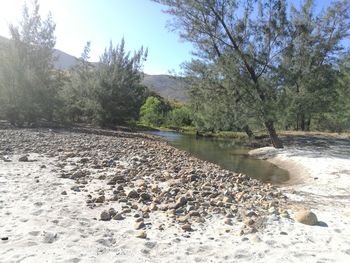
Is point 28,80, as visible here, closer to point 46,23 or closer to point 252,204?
point 46,23

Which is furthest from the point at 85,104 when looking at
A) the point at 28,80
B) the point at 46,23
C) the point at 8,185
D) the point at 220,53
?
the point at 8,185

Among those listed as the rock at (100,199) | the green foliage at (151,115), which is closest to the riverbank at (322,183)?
the rock at (100,199)

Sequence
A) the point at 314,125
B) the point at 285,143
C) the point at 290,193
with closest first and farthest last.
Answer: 1. the point at 290,193
2. the point at 285,143
3. the point at 314,125

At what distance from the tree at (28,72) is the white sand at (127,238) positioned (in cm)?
1814

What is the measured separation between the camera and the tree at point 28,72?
2388 cm

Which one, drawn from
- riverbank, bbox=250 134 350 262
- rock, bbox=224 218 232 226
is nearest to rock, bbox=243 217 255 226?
rock, bbox=224 218 232 226

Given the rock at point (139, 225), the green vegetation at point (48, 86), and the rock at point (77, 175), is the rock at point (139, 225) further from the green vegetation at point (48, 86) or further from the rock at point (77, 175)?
the green vegetation at point (48, 86)

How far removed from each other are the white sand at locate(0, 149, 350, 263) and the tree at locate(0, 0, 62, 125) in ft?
59.5

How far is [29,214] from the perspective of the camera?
243 inches

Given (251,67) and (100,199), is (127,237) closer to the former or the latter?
(100,199)

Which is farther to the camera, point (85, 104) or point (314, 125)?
point (314, 125)

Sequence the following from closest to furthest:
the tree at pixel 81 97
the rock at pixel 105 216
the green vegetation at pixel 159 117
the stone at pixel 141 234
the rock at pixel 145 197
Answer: the stone at pixel 141 234, the rock at pixel 105 216, the rock at pixel 145 197, the tree at pixel 81 97, the green vegetation at pixel 159 117

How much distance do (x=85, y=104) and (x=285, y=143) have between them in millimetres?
21007

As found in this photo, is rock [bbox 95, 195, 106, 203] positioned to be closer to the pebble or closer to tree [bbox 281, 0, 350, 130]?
the pebble
